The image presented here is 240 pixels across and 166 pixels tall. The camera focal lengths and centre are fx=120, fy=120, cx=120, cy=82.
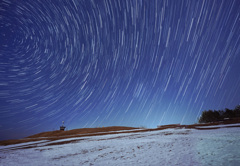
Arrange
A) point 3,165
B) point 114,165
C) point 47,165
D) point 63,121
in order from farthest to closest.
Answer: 1. point 63,121
2. point 3,165
3. point 47,165
4. point 114,165

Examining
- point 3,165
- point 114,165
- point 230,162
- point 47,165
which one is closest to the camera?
point 230,162

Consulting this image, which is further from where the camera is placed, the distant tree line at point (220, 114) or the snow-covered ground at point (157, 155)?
the distant tree line at point (220, 114)

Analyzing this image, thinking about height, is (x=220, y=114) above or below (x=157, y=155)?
above

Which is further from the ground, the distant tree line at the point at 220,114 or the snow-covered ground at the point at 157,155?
the distant tree line at the point at 220,114

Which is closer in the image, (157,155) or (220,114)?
(157,155)

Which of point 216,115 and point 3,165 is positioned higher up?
point 216,115

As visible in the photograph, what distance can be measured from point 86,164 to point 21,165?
5232 mm

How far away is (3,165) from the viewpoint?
29.9 ft

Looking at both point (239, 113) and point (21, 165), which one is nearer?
point (21, 165)

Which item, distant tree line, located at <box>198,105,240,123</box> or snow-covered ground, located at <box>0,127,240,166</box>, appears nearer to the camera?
snow-covered ground, located at <box>0,127,240,166</box>

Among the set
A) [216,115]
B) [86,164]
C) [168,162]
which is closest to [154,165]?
[168,162]

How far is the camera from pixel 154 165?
6398 millimetres

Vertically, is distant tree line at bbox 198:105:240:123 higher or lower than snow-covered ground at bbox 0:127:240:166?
higher

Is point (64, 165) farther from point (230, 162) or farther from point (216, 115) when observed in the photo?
point (216, 115)
